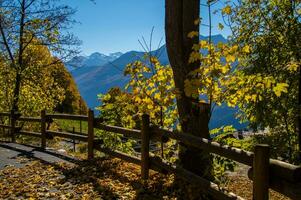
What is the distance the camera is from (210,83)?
750cm

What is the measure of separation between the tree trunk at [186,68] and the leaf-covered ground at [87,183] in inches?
26.3

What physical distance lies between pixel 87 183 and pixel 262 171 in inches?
191

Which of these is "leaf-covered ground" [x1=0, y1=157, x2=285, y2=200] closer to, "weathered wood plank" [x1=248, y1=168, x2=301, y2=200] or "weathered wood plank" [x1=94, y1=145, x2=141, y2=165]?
"weathered wood plank" [x1=94, y1=145, x2=141, y2=165]

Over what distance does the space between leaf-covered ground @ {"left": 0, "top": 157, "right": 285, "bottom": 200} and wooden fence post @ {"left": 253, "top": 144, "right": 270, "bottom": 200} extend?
2253 millimetres

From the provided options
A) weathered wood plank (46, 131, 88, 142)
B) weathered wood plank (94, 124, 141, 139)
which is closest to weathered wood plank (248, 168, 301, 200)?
weathered wood plank (94, 124, 141, 139)

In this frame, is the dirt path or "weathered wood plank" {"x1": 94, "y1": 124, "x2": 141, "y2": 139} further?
the dirt path

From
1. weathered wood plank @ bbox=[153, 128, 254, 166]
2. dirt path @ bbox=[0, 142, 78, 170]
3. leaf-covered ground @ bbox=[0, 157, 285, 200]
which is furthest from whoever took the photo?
dirt path @ bbox=[0, 142, 78, 170]

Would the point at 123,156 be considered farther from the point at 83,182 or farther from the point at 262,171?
the point at 262,171

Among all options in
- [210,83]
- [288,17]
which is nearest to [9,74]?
[288,17]

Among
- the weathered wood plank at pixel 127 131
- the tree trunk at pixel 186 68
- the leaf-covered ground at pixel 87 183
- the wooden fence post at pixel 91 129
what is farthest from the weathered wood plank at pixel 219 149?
the wooden fence post at pixel 91 129

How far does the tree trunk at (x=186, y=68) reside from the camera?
783 cm

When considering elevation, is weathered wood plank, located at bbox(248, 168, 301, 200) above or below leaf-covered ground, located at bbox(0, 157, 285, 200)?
above

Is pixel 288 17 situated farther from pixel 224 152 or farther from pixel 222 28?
pixel 224 152

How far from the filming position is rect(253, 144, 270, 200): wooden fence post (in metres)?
4.91
